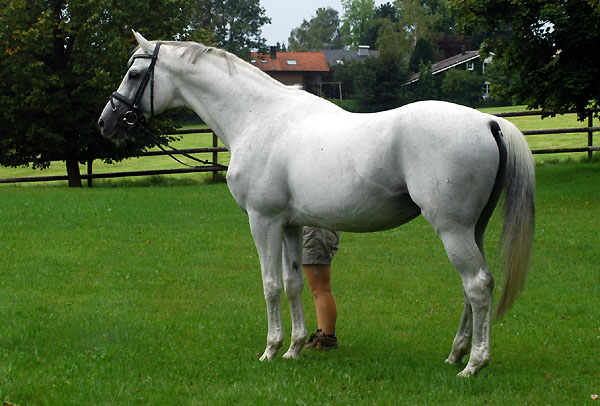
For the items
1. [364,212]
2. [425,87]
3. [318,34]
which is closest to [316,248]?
[364,212]

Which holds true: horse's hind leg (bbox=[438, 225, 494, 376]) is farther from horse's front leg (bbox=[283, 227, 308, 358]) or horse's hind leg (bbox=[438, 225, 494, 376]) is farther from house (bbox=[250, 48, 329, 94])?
house (bbox=[250, 48, 329, 94])

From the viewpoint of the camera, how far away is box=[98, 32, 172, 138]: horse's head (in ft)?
18.2

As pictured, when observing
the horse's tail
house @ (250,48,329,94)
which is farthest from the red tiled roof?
the horse's tail

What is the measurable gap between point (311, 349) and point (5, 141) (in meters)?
17.2

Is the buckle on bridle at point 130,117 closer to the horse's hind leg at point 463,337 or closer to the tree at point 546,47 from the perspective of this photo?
the horse's hind leg at point 463,337

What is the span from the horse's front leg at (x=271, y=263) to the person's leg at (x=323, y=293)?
47 centimetres

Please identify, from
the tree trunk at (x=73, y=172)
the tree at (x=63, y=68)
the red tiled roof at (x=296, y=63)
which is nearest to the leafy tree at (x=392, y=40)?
the red tiled roof at (x=296, y=63)

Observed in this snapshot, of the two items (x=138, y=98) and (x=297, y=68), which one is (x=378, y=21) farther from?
(x=138, y=98)

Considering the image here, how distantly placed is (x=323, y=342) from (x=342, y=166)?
5.87 feet

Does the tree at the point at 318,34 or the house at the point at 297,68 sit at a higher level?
the tree at the point at 318,34

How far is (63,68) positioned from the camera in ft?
67.4

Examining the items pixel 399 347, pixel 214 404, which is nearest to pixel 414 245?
pixel 399 347

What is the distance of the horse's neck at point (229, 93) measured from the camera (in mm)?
5434

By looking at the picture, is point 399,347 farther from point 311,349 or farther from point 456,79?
point 456,79
